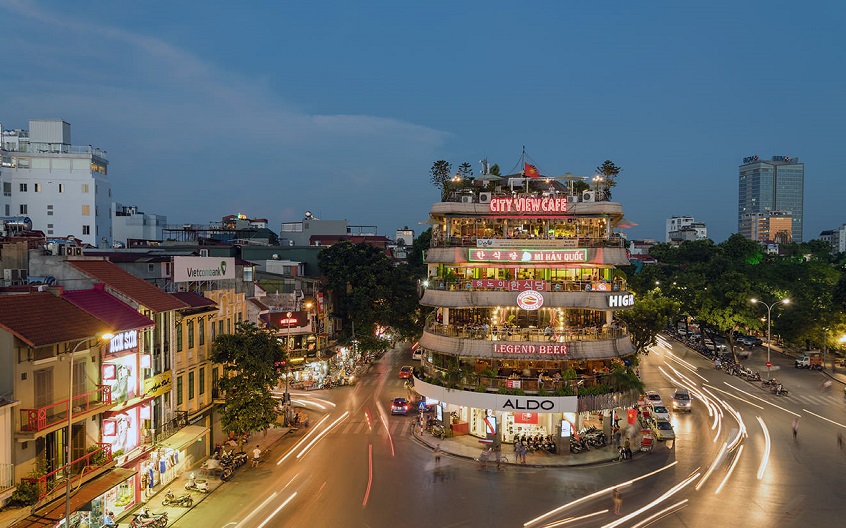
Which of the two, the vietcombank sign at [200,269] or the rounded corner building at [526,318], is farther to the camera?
the rounded corner building at [526,318]

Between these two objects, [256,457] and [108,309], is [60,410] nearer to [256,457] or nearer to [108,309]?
[108,309]

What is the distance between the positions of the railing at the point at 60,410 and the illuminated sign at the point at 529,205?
103 feet

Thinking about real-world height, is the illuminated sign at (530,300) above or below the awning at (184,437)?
above

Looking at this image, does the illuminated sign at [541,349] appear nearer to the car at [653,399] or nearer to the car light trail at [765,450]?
the car light trail at [765,450]

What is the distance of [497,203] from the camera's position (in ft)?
162

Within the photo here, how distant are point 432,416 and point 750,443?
77.3ft

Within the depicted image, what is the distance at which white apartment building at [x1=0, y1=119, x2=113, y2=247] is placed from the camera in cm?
7693

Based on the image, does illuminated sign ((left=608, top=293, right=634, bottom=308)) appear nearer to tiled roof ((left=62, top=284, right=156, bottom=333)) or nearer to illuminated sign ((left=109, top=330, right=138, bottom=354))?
tiled roof ((left=62, top=284, right=156, bottom=333))

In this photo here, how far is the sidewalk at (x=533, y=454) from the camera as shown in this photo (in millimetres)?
40906

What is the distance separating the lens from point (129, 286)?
3394 centimetres

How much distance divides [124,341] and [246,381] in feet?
37.6

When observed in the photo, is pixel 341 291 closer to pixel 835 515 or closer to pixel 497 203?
pixel 497 203

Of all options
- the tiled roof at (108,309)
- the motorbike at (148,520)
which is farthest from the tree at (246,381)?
the motorbike at (148,520)

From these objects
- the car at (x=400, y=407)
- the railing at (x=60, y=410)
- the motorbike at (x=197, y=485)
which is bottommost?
the car at (x=400, y=407)
